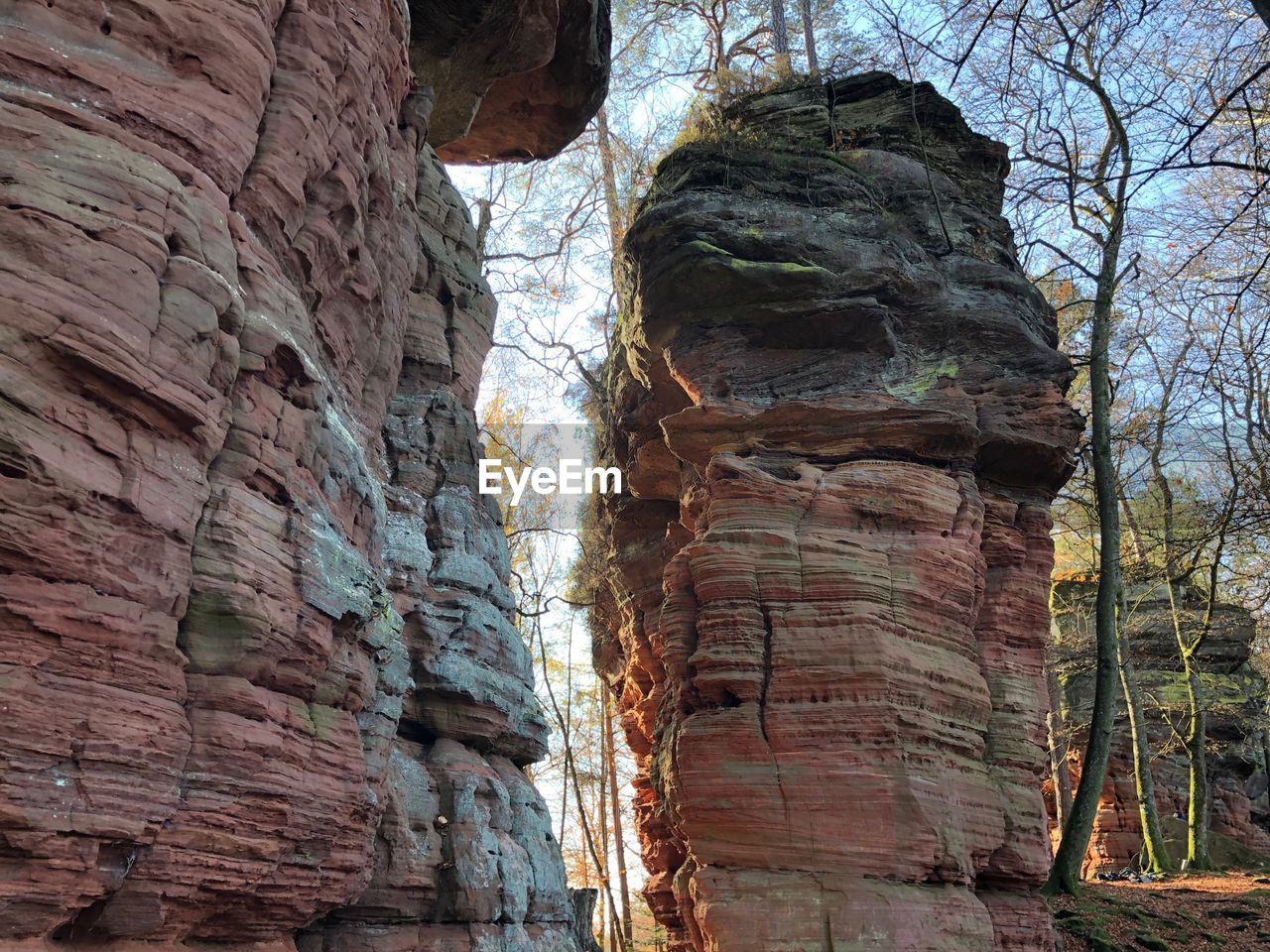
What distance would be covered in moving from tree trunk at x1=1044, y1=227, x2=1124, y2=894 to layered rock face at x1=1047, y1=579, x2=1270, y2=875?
7012 mm

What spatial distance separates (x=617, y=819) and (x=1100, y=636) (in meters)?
13.7

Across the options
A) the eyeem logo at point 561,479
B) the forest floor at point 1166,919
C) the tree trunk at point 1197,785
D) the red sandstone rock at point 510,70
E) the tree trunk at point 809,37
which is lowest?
the forest floor at point 1166,919

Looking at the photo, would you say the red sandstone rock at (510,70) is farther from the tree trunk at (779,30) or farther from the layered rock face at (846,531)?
the tree trunk at (779,30)

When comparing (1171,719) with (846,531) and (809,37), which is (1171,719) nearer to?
(846,531)

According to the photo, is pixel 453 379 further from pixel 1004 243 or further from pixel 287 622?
pixel 1004 243

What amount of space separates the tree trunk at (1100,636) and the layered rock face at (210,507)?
7.73m

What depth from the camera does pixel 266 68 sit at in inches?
287

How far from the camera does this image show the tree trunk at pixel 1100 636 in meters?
13.6

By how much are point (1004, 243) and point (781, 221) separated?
3782mm

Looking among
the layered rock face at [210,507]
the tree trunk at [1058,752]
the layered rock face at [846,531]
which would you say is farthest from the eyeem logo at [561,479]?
the tree trunk at [1058,752]

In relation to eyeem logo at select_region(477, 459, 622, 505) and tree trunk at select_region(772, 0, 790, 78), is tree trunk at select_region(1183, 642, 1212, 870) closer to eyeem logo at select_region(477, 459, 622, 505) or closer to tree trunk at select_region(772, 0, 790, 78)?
eyeem logo at select_region(477, 459, 622, 505)

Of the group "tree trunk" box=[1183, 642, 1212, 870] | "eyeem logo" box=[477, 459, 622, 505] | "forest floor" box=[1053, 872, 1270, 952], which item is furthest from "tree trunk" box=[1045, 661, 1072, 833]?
"eyeem logo" box=[477, 459, 622, 505]

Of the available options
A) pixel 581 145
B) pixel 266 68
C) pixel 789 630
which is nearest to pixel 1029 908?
pixel 789 630

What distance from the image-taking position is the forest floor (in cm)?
1187
